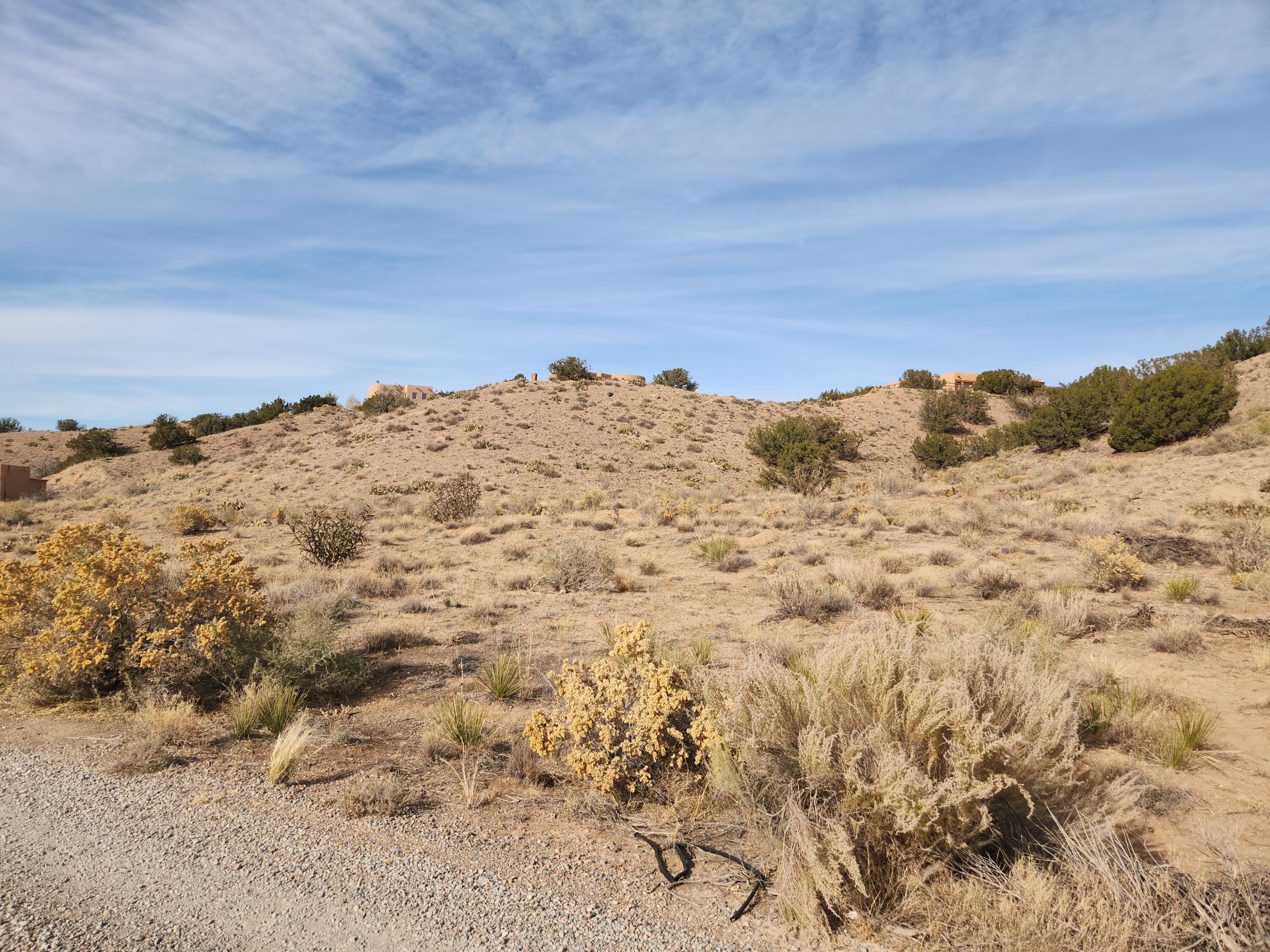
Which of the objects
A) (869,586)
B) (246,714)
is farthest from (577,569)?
(246,714)

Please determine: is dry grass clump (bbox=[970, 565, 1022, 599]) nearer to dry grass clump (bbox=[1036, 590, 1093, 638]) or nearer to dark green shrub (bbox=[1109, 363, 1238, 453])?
dry grass clump (bbox=[1036, 590, 1093, 638])

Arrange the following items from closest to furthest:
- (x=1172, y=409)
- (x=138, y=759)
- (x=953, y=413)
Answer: (x=138, y=759) < (x=1172, y=409) < (x=953, y=413)

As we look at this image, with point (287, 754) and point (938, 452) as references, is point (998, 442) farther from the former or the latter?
point (287, 754)

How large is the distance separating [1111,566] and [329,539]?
1490 centimetres

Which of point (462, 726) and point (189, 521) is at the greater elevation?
point (189, 521)

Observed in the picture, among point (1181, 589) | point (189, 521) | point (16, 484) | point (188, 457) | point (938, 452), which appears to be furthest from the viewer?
point (188, 457)

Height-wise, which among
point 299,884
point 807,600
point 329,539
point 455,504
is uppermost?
point 455,504

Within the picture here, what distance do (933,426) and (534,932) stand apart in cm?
4927

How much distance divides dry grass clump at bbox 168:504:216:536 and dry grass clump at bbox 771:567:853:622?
18.1m

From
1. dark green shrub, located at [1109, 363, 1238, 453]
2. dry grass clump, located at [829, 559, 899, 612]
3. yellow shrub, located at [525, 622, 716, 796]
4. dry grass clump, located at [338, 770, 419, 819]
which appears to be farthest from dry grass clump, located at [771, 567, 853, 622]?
dark green shrub, located at [1109, 363, 1238, 453]

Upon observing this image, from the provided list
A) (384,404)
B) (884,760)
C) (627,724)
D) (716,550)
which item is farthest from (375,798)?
(384,404)

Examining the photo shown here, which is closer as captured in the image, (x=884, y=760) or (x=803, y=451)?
(x=884, y=760)

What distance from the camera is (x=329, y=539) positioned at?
15.2 m

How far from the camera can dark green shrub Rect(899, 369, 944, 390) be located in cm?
5816
